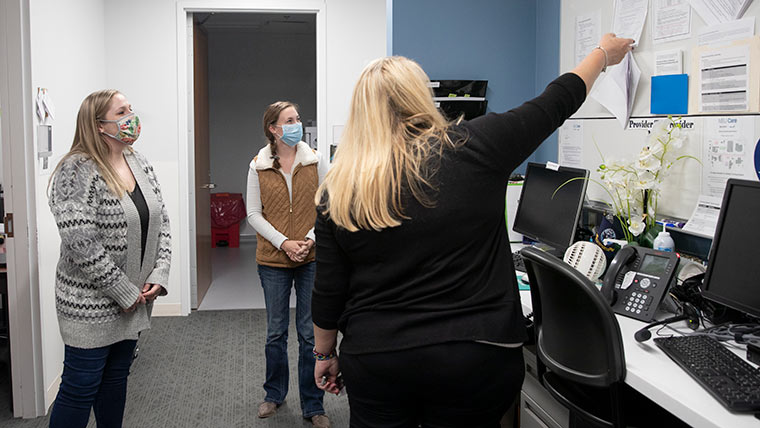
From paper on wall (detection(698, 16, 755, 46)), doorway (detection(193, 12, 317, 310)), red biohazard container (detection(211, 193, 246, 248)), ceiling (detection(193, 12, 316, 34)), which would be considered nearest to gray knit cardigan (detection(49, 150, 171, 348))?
paper on wall (detection(698, 16, 755, 46))

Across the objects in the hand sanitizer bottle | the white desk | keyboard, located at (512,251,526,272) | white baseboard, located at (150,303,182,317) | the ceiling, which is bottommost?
white baseboard, located at (150,303,182,317)

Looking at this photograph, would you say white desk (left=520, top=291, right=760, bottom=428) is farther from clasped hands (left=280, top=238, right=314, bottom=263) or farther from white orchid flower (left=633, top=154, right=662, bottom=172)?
clasped hands (left=280, top=238, right=314, bottom=263)

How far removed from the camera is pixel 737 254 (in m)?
1.67

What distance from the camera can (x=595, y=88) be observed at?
8.94 feet

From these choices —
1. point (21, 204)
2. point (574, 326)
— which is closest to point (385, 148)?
point (574, 326)

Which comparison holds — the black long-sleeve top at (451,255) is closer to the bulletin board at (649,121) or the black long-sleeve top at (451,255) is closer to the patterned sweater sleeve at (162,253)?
the bulletin board at (649,121)

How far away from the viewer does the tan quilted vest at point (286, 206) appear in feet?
8.84

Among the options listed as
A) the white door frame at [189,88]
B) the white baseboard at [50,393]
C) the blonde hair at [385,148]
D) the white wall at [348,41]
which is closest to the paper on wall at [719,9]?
the blonde hair at [385,148]

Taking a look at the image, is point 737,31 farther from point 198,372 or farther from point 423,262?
point 198,372

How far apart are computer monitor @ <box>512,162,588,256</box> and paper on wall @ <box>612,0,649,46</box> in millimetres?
581

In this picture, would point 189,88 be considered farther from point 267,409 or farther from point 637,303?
point 637,303

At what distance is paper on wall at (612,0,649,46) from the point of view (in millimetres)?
2432

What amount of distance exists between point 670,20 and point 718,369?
1.37 metres

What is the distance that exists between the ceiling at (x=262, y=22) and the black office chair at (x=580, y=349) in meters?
5.51
